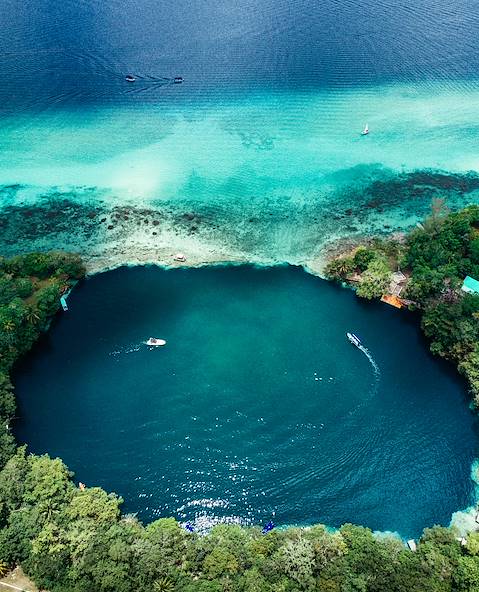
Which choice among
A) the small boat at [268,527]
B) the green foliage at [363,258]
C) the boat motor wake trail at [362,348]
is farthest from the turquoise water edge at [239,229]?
the green foliage at [363,258]

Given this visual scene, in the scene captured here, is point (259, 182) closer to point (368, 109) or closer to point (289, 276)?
point (289, 276)

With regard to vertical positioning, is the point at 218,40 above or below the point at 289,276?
above

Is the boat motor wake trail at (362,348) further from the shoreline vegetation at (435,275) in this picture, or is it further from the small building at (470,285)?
the small building at (470,285)

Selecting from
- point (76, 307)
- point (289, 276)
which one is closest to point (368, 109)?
point (289, 276)

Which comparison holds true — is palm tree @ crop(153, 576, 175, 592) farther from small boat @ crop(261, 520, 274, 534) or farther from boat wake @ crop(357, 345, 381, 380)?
boat wake @ crop(357, 345, 381, 380)

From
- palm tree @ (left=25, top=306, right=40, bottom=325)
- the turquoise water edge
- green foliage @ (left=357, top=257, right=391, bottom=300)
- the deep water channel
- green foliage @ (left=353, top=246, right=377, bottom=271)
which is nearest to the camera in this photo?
the deep water channel

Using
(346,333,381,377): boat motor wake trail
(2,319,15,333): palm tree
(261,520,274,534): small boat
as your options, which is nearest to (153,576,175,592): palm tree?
(261,520,274,534): small boat
